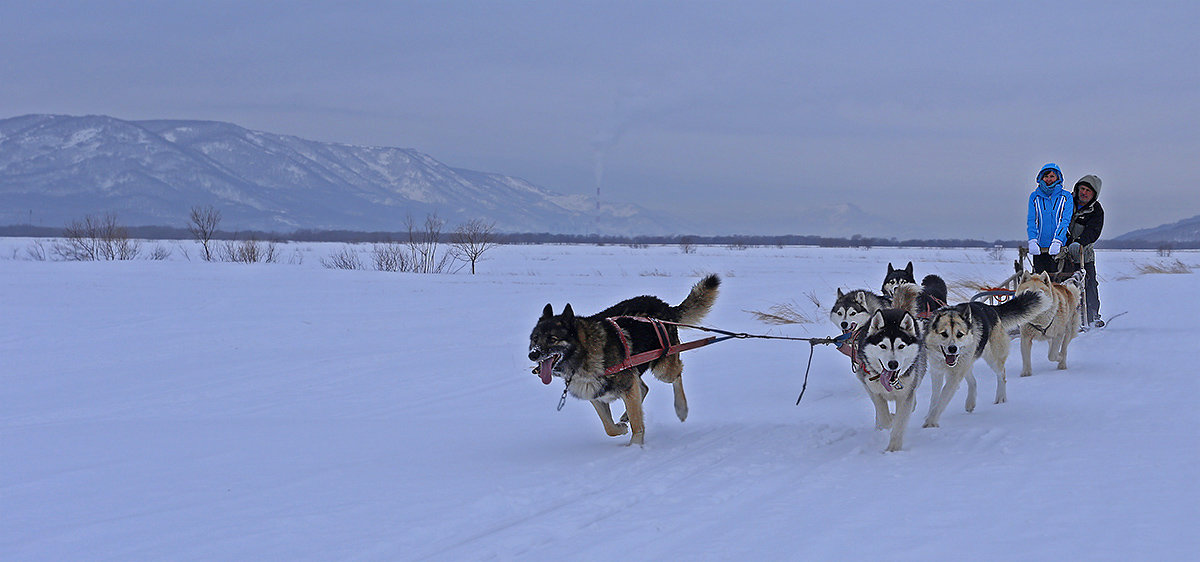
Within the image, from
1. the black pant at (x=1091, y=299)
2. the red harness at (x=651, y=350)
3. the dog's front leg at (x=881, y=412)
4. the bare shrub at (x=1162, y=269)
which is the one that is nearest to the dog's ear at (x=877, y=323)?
the dog's front leg at (x=881, y=412)

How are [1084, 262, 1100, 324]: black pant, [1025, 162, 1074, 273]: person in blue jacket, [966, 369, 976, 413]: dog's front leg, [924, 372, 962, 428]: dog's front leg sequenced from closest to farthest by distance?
[924, 372, 962, 428]: dog's front leg, [966, 369, 976, 413]: dog's front leg, [1025, 162, 1074, 273]: person in blue jacket, [1084, 262, 1100, 324]: black pant

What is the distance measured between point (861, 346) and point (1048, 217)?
192 inches

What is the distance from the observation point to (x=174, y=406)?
7359 mm

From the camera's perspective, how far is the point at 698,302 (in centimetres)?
629

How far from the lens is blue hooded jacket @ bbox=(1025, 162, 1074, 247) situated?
26.8 ft

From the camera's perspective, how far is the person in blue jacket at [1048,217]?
817cm

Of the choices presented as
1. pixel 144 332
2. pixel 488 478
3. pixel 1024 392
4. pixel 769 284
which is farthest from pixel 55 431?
pixel 769 284

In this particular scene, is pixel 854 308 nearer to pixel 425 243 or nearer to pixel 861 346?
pixel 861 346

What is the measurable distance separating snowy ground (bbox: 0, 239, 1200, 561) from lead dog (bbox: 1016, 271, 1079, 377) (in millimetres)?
260

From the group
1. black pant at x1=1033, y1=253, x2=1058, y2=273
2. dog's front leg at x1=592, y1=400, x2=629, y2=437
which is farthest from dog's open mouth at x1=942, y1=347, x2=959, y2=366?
black pant at x1=1033, y1=253, x2=1058, y2=273

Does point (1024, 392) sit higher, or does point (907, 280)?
point (907, 280)

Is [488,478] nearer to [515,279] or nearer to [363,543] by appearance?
[363,543]

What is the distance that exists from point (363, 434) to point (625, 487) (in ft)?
8.53

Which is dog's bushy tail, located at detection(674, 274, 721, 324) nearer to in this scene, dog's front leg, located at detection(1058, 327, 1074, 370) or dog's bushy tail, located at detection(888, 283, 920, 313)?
dog's bushy tail, located at detection(888, 283, 920, 313)
